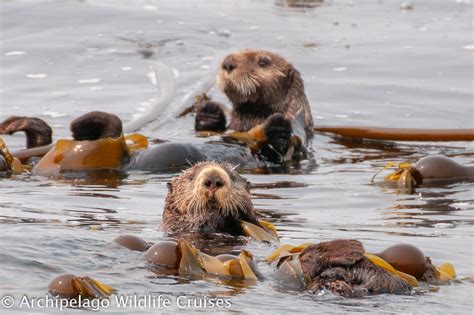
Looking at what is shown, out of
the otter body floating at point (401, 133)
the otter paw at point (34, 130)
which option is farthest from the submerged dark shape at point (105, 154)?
the otter body floating at point (401, 133)

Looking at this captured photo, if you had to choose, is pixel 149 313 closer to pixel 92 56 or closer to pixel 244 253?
pixel 244 253

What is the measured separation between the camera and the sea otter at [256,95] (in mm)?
10773

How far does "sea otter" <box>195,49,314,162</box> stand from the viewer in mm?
10773

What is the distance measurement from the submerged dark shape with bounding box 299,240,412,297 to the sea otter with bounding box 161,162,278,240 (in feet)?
4.56

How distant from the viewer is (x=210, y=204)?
642cm

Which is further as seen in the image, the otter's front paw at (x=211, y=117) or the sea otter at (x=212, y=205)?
the otter's front paw at (x=211, y=117)

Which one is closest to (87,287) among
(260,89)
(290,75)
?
(260,89)

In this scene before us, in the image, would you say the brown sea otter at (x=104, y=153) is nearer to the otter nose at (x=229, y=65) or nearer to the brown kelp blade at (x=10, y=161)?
the brown kelp blade at (x=10, y=161)

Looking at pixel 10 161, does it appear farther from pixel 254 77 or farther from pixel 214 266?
pixel 214 266

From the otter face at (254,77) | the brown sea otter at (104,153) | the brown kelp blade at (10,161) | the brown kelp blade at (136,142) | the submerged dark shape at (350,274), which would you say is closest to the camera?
the submerged dark shape at (350,274)

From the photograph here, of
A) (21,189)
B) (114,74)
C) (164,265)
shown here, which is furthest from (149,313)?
(114,74)

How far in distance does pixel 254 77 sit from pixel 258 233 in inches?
182

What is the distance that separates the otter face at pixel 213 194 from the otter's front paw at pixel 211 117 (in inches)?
164

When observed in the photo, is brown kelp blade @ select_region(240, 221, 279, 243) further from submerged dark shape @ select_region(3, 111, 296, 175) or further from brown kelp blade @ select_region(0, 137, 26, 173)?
brown kelp blade @ select_region(0, 137, 26, 173)
